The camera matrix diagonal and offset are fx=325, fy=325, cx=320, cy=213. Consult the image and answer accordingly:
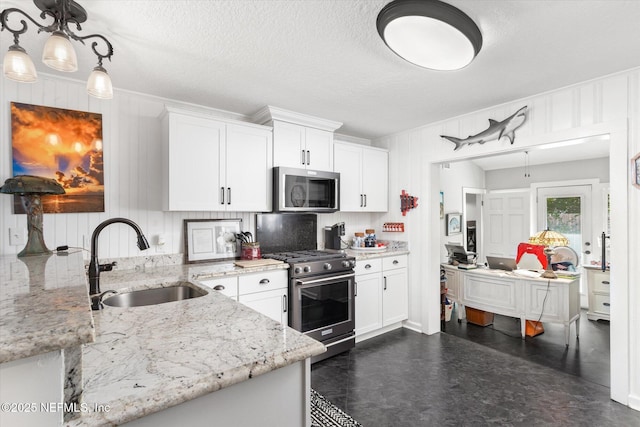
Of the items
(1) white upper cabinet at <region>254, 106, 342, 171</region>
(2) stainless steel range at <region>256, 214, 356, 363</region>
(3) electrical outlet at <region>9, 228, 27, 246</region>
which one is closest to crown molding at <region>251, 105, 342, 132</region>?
(1) white upper cabinet at <region>254, 106, 342, 171</region>

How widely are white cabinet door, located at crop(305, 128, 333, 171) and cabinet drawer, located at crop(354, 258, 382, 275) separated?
3.59 ft

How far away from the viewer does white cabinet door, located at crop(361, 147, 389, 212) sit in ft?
13.1

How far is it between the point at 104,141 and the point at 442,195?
466 centimetres

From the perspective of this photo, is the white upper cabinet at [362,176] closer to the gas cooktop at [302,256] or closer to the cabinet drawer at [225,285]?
the gas cooktop at [302,256]

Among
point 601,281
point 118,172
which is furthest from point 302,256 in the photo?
point 601,281

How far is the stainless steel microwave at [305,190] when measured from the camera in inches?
124

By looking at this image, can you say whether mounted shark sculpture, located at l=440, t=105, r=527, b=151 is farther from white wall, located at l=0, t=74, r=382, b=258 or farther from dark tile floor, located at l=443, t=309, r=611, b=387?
white wall, located at l=0, t=74, r=382, b=258

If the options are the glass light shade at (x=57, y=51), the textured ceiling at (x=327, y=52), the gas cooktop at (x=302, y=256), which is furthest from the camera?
the gas cooktop at (x=302, y=256)

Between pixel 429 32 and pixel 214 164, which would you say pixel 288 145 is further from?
pixel 429 32

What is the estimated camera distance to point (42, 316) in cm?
67

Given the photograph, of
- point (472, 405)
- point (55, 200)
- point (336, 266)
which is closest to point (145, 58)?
point (55, 200)

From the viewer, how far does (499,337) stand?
12.2 ft

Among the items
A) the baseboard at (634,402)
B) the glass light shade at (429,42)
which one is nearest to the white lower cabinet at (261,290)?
the glass light shade at (429,42)

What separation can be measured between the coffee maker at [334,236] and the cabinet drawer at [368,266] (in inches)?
15.1
